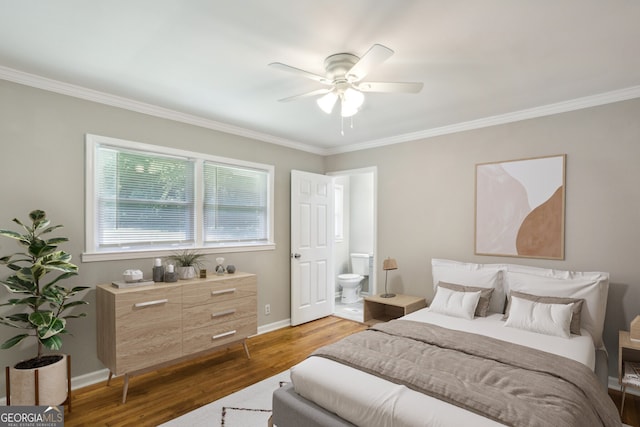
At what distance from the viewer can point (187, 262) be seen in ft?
11.2

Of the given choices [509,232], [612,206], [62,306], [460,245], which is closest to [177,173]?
[62,306]

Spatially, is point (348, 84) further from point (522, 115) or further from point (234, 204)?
point (234, 204)

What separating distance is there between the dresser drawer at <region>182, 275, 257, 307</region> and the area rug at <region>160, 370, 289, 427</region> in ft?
2.92

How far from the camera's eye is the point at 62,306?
2.62 meters

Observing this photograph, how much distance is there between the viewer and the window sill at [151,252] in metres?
2.94

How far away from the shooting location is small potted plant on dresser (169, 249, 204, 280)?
3.32m

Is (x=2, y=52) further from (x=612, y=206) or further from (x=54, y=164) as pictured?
(x=612, y=206)

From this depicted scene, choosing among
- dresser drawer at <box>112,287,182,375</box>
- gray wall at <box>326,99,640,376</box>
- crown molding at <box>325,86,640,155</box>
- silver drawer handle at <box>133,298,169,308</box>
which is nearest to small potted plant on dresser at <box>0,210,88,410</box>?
dresser drawer at <box>112,287,182,375</box>

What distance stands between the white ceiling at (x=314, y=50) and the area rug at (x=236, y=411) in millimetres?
2595

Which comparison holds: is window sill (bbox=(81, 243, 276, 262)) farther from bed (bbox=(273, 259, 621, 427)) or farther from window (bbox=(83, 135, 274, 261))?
bed (bbox=(273, 259, 621, 427))

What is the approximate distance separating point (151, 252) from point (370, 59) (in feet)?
8.99

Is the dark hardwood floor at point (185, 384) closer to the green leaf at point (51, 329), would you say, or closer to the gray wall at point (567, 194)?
the green leaf at point (51, 329)

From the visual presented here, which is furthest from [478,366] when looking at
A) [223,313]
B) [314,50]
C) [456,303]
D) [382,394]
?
[223,313]

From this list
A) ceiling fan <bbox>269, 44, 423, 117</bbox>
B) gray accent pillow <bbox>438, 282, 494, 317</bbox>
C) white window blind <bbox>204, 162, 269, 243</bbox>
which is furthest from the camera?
white window blind <bbox>204, 162, 269, 243</bbox>
